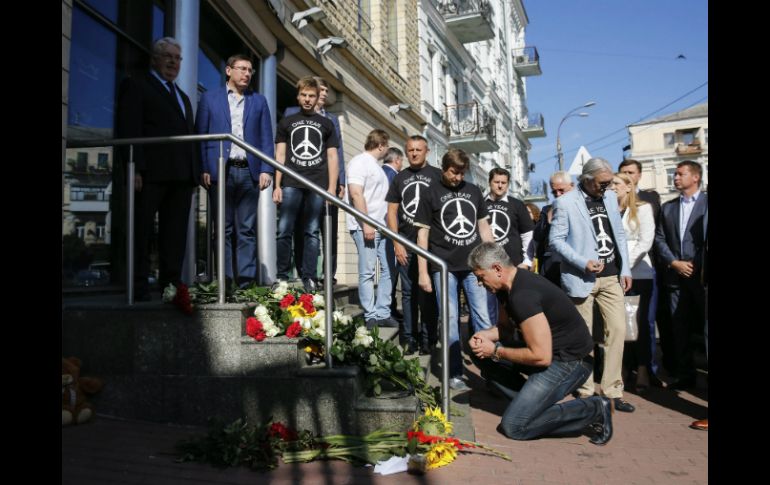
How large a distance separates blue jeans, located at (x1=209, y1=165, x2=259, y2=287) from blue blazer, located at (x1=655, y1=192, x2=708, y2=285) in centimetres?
360

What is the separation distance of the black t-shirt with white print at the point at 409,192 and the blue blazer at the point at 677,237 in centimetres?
212

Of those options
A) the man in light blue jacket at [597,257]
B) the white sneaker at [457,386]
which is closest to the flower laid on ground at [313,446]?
the white sneaker at [457,386]

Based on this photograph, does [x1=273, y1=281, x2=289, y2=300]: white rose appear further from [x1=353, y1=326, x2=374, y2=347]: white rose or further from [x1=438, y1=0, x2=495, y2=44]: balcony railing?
[x1=438, y1=0, x2=495, y2=44]: balcony railing

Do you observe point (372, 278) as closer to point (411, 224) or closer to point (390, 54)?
point (411, 224)

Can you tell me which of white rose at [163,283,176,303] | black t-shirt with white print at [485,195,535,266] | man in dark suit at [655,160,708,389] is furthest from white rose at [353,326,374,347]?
man in dark suit at [655,160,708,389]

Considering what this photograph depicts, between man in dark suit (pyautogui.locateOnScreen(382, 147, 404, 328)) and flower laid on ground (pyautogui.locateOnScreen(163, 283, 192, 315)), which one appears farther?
man in dark suit (pyautogui.locateOnScreen(382, 147, 404, 328))

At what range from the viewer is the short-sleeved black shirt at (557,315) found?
13.0ft

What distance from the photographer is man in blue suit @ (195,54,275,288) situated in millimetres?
4629

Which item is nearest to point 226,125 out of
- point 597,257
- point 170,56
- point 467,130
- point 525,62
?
point 170,56

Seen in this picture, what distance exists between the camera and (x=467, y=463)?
338cm

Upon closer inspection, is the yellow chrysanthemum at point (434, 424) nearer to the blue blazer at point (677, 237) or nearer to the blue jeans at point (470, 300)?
the blue jeans at point (470, 300)
